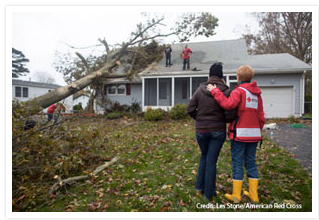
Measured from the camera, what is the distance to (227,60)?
1493 cm

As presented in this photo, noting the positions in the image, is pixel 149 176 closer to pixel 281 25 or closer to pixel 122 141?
pixel 122 141

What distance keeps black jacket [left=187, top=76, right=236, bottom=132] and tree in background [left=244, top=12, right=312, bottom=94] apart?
2090 cm

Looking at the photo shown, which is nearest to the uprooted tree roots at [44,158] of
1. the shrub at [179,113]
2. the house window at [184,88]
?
the shrub at [179,113]

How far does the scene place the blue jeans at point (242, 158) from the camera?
277cm

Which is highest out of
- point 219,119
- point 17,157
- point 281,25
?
point 281,25

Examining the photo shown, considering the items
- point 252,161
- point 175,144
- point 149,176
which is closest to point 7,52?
point 149,176

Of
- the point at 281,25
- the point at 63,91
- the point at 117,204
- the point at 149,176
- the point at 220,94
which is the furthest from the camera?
the point at 281,25

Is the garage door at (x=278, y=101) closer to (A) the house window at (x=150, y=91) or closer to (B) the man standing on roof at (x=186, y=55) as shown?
(B) the man standing on roof at (x=186, y=55)

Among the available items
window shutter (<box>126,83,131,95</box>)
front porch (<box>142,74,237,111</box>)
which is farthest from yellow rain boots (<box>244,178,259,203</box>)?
window shutter (<box>126,83,131,95</box>)

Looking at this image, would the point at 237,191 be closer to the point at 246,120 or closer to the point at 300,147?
the point at 246,120

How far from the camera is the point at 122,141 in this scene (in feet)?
23.5

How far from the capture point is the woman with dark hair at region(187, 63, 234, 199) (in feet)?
9.16

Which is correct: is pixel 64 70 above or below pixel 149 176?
above

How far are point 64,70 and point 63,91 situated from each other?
268 inches
